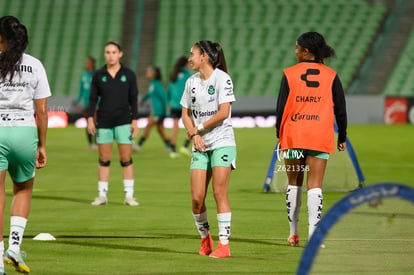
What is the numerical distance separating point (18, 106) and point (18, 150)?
1.20ft

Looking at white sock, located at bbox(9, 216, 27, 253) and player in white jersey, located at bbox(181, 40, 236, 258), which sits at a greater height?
player in white jersey, located at bbox(181, 40, 236, 258)

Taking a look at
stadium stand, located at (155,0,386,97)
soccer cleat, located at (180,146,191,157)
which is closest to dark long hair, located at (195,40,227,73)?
soccer cleat, located at (180,146,191,157)

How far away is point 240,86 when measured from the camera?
42.0m

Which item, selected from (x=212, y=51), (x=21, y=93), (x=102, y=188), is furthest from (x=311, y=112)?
(x=102, y=188)

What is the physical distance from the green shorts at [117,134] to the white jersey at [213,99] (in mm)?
4624

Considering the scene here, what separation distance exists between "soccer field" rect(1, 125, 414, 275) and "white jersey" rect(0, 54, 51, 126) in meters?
1.47

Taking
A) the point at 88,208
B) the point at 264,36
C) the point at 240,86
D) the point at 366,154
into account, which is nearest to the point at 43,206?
Answer: the point at 88,208

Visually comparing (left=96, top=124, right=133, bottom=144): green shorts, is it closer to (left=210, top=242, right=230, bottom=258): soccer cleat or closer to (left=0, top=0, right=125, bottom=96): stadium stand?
(left=210, top=242, right=230, bottom=258): soccer cleat

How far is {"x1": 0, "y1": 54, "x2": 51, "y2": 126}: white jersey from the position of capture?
8.74 m

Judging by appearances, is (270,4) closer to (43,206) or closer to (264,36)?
(264,36)

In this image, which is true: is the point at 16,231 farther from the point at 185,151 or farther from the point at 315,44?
the point at 185,151

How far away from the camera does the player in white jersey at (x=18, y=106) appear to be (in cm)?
873

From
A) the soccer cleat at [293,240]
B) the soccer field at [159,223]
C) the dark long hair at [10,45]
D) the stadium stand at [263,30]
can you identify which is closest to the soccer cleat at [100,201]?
the soccer field at [159,223]

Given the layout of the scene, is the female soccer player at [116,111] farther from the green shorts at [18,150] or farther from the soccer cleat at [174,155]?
the soccer cleat at [174,155]
